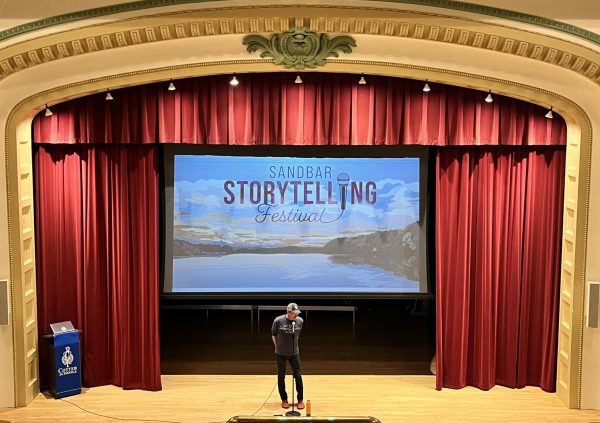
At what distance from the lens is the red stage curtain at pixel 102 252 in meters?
8.79

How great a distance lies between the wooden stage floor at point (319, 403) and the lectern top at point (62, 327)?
0.71 meters

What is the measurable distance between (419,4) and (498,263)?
10.5 feet

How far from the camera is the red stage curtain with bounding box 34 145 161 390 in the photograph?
8789 mm

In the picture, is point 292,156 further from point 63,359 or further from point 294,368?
point 63,359

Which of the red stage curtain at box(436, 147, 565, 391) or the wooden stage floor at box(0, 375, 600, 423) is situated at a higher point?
the red stage curtain at box(436, 147, 565, 391)

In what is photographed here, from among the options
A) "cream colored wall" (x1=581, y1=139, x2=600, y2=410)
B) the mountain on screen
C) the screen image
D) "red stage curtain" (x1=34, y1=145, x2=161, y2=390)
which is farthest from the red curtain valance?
the mountain on screen

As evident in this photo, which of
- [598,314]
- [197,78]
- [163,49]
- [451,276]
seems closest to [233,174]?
[197,78]

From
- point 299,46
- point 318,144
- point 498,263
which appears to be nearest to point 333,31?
point 299,46

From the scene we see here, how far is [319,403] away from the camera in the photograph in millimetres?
8602

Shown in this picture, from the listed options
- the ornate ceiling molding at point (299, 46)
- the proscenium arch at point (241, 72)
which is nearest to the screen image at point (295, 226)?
the proscenium arch at point (241, 72)

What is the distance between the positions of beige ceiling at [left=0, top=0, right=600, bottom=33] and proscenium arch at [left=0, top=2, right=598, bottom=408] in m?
0.45

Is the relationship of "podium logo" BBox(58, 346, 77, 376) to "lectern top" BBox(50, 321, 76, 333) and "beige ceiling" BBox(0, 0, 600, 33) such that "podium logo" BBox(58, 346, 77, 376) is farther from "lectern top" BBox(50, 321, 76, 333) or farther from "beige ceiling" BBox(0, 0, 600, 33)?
"beige ceiling" BBox(0, 0, 600, 33)

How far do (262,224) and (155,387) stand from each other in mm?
2138

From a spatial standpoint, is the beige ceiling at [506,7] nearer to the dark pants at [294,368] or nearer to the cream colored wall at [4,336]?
the cream colored wall at [4,336]
